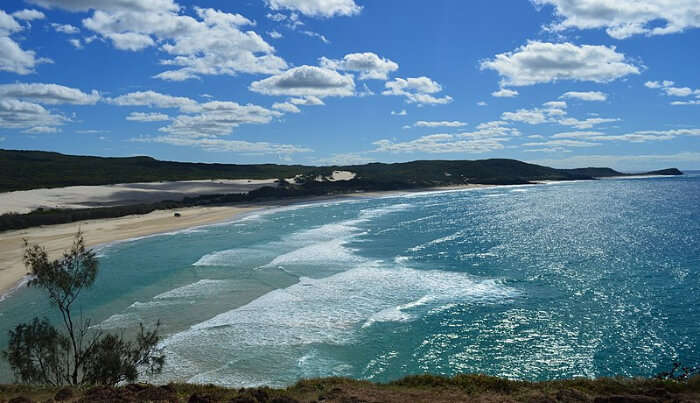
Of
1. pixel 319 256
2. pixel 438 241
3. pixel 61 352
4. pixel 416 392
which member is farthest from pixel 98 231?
pixel 416 392

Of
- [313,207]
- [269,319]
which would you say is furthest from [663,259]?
[313,207]

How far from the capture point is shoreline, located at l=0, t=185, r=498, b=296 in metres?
35.7

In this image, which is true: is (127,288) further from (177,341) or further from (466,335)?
(466,335)

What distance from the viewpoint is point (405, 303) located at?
2573 cm

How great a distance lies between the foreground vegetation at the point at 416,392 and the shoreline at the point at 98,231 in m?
20.8

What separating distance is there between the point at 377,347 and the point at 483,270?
16.1 metres

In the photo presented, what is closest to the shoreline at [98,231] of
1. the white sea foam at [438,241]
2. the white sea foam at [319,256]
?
the white sea foam at [319,256]

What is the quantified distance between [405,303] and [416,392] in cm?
1208

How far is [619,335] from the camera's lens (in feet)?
66.0

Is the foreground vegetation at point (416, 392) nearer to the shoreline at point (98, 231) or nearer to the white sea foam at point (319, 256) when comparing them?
the shoreline at point (98, 231)

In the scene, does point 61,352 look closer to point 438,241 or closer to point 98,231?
point 438,241

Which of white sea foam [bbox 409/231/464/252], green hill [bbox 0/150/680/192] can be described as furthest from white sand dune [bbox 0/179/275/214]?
white sea foam [bbox 409/231/464/252]

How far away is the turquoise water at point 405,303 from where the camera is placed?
18.3 m

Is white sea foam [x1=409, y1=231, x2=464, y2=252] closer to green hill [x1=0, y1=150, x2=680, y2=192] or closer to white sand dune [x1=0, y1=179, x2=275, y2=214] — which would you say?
white sand dune [x1=0, y1=179, x2=275, y2=214]
